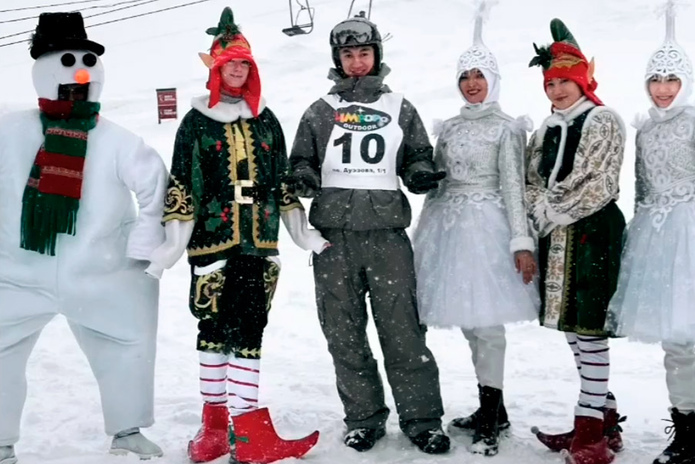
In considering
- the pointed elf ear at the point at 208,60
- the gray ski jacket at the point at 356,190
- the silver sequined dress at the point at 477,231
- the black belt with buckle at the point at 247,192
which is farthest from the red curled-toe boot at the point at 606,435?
the pointed elf ear at the point at 208,60

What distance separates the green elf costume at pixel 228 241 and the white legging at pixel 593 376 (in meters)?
1.10

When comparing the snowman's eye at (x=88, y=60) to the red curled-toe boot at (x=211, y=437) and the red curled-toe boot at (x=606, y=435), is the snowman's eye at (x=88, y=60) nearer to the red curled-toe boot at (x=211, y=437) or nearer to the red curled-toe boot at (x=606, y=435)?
the red curled-toe boot at (x=211, y=437)

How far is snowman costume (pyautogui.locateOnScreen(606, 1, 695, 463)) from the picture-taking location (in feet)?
9.76

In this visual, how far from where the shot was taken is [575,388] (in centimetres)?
443

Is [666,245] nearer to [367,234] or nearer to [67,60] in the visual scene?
[367,234]

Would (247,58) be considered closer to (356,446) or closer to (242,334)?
(242,334)

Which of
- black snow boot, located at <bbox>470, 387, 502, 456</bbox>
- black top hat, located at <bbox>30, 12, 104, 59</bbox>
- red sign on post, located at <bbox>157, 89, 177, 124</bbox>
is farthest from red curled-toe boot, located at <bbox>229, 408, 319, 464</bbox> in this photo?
red sign on post, located at <bbox>157, 89, 177, 124</bbox>

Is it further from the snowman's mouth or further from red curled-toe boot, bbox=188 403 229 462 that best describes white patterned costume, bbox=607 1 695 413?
the snowman's mouth

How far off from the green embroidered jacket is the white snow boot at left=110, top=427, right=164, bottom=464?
745 mm

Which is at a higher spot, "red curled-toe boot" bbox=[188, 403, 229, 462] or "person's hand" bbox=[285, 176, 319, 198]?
"person's hand" bbox=[285, 176, 319, 198]

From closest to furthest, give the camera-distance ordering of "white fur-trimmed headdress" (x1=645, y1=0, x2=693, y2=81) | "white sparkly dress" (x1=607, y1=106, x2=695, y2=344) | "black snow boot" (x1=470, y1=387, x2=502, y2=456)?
"white sparkly dress" (x1=607, y1=106, x2=695, y2=344) → "white fur-trimmed headdress" (x1=645, y1=0, x2=693, y2=81) → "black snow boot" (x1=470, y1=387, x2=502, y2=456)

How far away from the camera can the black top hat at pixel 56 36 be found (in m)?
3.20

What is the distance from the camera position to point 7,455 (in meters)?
3.19

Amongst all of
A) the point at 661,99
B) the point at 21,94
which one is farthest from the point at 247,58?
the point at 21,94
